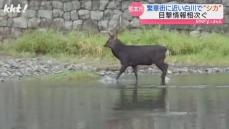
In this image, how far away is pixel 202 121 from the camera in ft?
38.4

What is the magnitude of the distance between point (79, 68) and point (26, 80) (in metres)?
3.18

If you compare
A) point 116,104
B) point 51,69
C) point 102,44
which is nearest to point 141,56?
point 51,69

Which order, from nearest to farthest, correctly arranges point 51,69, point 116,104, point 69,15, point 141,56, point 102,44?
1. point 116,104
2. point 141,56
3. point 51,69
4. point 102,44
5. point 69,15

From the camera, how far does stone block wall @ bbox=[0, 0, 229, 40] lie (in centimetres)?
2825

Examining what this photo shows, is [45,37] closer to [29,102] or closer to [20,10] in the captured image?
[20,10]

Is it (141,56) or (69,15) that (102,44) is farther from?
(141,56)

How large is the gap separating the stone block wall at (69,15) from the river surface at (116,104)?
9.49m

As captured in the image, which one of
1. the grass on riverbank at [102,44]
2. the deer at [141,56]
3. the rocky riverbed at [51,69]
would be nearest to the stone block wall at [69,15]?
the grass on riverbank at [102,44]

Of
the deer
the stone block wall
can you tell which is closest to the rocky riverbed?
the deer

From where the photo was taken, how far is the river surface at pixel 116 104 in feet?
37.9

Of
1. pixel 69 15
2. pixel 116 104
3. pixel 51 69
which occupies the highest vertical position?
pixel 69 15

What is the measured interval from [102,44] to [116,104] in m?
11.7

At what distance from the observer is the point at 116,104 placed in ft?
45.8

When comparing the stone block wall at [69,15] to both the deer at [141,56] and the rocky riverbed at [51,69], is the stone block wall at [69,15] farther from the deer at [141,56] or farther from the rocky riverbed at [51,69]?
the deer at [141,56]
